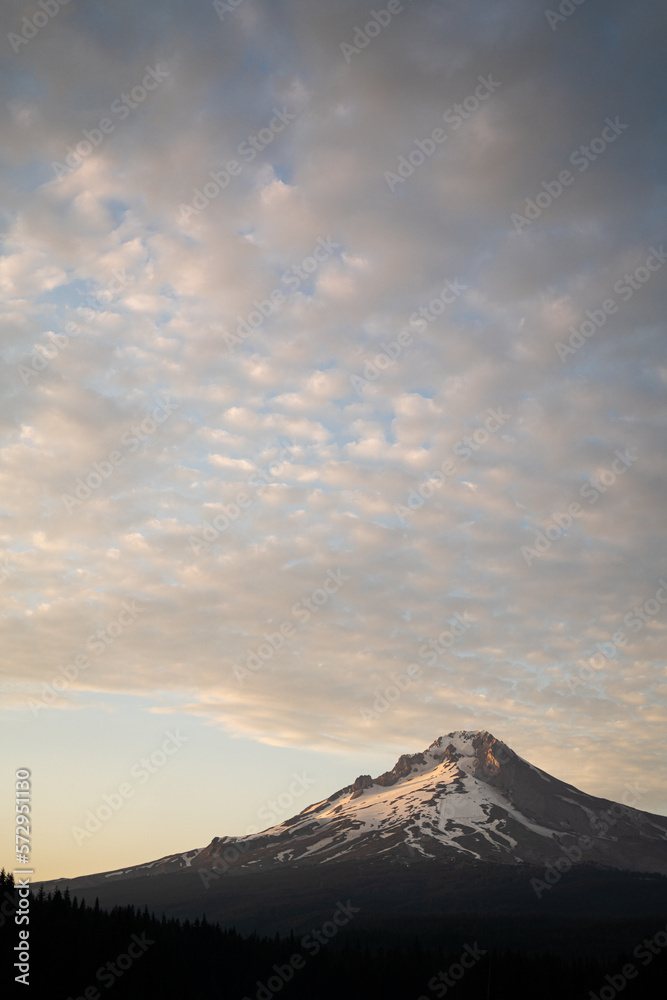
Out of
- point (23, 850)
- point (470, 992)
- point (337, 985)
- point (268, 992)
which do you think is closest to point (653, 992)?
point (470, 992)

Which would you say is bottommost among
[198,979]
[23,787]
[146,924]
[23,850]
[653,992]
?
[653,992]

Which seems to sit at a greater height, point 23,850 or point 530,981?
point 23,850

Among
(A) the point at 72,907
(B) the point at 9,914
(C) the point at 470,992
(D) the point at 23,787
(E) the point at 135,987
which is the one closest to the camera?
(D) the point at 23,787

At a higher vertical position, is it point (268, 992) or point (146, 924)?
point (146, 924)

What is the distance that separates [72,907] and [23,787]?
413 feet

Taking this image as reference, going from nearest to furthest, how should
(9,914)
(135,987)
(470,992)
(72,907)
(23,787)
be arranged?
(23,787) < (9,914) < (135,987) < (72,907) < (470,992)

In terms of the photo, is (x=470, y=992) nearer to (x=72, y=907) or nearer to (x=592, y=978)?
(x=592, y=978)

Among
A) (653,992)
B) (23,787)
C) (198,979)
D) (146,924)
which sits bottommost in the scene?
(653,992)

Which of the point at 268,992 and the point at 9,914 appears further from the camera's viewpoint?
the point at 268,992

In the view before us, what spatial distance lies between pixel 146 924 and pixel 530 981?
94896 mm

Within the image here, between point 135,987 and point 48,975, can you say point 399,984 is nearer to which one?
point 135,987

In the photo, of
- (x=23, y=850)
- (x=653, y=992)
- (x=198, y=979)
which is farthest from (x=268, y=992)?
(x=23, y=850)

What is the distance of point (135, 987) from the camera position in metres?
158

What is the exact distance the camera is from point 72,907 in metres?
178
